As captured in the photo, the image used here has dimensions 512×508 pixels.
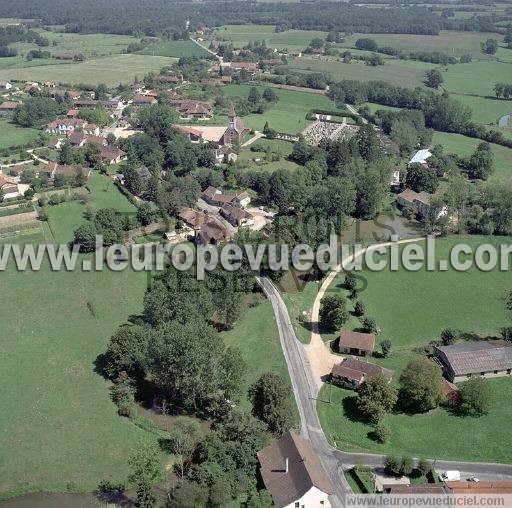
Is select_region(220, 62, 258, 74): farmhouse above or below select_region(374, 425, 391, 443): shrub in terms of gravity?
above

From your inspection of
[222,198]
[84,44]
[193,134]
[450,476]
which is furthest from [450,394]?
[84,44]

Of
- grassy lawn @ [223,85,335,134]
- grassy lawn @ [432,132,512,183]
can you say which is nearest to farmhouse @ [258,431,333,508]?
grassy lawn @ [432,132,512,183]

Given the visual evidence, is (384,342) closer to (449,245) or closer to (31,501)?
(449,245)

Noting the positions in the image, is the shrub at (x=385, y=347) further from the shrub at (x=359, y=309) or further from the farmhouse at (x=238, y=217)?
the farmhouse at (x=238, y=217)

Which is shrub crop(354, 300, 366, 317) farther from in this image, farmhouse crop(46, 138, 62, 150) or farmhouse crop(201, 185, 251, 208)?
farmhouse crop(46, 138, 62, 150)

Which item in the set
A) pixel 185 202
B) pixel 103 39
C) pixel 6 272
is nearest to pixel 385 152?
pixel 185 202

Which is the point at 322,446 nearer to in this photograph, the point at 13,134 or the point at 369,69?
the point at 13,134

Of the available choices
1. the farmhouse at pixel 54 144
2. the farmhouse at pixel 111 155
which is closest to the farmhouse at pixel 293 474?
the farmhouse at pixel 111 155
